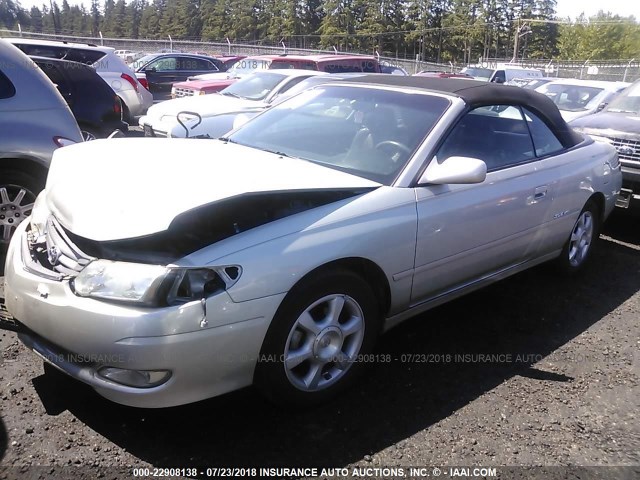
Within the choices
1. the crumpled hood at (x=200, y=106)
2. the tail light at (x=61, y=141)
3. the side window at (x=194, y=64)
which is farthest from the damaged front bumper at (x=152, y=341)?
the side window at (x=194, y=64)

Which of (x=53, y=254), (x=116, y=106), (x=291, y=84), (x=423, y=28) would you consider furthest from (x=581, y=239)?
(x=423, y=28)

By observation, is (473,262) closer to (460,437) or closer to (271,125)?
(460,437)

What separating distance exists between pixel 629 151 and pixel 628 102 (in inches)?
68.6

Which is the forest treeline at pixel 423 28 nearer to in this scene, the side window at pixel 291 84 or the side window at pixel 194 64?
the side window at pixel 194 64

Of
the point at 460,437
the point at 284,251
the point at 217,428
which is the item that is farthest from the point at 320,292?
the point at 460,437

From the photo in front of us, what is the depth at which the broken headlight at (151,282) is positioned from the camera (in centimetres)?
226

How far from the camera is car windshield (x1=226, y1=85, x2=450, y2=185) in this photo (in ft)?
10.8

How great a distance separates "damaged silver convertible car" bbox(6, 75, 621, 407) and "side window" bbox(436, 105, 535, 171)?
1 centimetres

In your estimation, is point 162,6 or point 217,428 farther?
point 162,6

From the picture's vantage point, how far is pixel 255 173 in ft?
9.55

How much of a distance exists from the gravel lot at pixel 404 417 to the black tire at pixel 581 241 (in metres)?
0.98

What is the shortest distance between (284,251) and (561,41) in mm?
86781

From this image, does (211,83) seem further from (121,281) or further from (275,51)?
(275,51)

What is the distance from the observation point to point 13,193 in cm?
451
